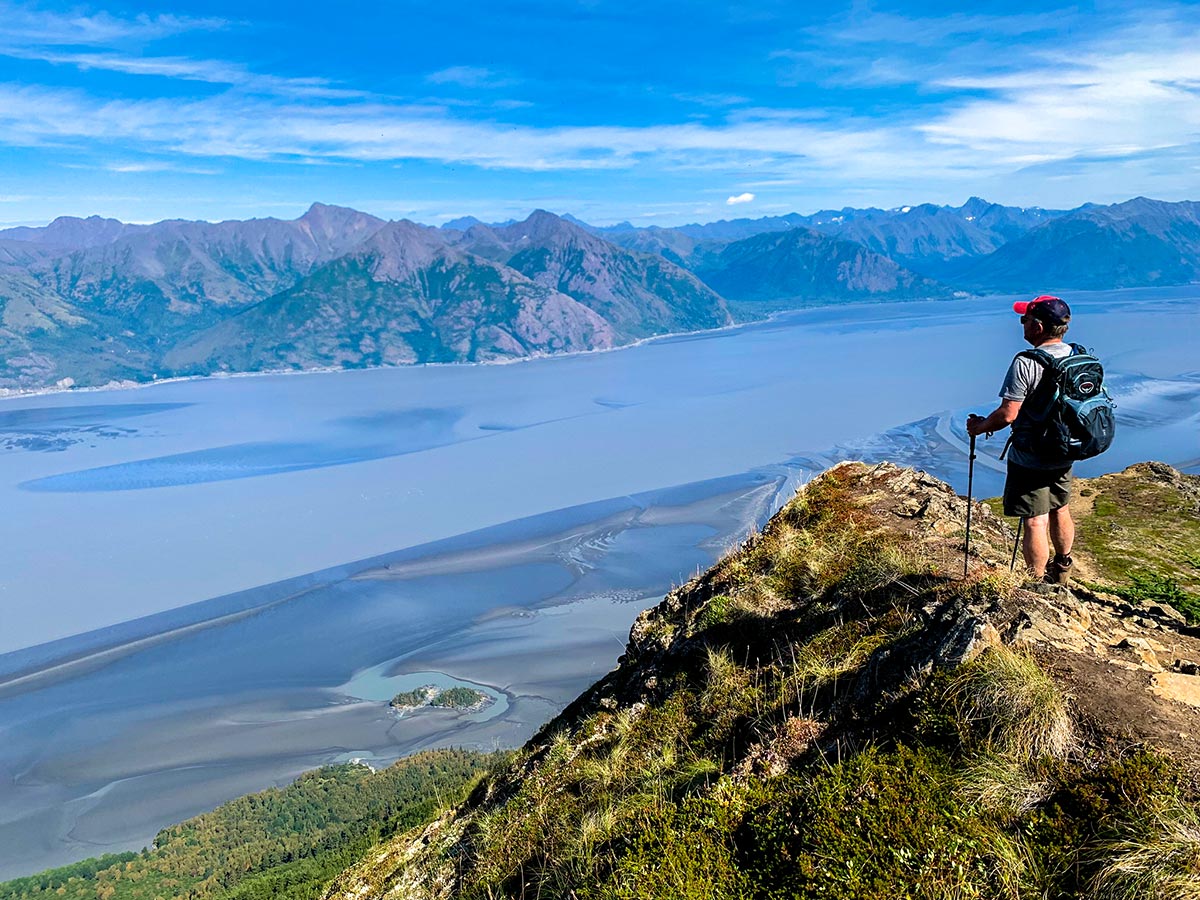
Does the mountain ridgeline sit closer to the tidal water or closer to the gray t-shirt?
the gray t-shirt

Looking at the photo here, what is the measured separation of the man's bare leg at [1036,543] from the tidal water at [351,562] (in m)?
35.7

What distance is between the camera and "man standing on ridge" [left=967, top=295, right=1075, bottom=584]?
20.2 feet

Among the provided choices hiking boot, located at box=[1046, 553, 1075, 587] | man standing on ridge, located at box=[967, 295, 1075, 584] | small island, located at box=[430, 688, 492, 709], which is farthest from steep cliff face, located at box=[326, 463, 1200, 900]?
small island, located at box=[430, 688, 492, 709]

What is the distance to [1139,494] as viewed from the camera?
56.7 ft

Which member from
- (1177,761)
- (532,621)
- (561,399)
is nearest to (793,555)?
(1177,761)

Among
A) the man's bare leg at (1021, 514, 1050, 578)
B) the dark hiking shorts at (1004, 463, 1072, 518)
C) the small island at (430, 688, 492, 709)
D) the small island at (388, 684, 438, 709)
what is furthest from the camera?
the small island at (388, 684, 438, 709)

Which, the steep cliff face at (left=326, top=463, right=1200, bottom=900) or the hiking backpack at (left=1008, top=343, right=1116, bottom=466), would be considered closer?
the steep cliff face at (left=326, top=463, right=1200, bottom=900)

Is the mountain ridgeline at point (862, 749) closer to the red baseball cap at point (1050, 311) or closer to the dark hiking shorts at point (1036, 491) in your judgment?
the dark hiking shorts at point (1036, 491)

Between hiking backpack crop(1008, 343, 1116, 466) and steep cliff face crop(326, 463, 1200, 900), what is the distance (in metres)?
1.27

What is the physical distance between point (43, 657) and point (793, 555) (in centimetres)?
7097

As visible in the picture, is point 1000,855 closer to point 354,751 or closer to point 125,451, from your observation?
point 354,751

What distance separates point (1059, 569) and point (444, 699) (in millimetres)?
47237

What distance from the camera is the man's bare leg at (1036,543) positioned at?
6.84m

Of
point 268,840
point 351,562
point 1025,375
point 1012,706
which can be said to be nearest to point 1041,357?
point 1025,375
